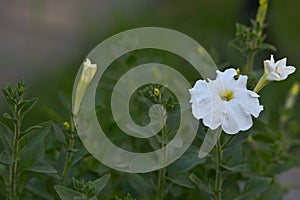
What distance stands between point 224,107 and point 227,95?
1.3 inches

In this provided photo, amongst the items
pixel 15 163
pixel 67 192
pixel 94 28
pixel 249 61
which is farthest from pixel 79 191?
pixel 94 28

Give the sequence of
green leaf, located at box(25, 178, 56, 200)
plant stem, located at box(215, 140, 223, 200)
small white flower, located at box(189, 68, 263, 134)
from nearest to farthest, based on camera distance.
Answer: small white flower, located at box(189, 68, 263, 134)
plant stem, located at box(215, 140, 223, 200)
green leaf, located at box(25, 178, 56, 200)

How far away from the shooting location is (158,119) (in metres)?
0.88

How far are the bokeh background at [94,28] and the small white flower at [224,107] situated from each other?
1705 millimetres

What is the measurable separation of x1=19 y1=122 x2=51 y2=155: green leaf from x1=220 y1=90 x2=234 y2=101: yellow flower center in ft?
0.90

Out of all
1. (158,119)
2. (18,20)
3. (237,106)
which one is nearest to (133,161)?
(158,119)

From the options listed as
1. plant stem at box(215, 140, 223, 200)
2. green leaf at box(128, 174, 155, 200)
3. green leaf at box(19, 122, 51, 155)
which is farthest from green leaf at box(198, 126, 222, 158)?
green leaf at box(19, 122, 51, 155)

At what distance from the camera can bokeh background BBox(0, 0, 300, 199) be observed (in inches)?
108

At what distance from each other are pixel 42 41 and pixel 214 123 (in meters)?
2.59

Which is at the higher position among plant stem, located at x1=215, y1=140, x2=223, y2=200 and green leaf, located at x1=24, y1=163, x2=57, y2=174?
green leaf, located at x1=24, y1=163, x2=57, y2=174

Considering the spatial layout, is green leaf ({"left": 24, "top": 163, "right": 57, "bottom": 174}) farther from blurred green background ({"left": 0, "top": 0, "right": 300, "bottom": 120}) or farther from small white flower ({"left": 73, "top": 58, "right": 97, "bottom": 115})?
blurred green background ({"left": 0, "top": 0, "right": 300, "bottom": 120})

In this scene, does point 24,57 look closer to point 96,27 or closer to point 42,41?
point 42,41

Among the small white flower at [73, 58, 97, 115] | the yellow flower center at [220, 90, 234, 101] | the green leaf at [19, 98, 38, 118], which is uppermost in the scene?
the small white flower at [73, 58, 97, 115]

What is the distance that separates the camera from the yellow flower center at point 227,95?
822 millimetres
